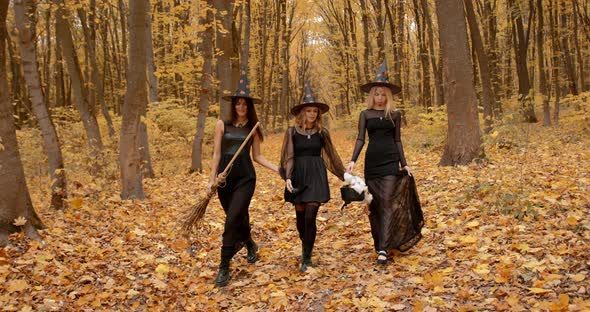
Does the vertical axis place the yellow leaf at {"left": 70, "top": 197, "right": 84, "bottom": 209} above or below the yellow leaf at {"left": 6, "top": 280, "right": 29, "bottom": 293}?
above

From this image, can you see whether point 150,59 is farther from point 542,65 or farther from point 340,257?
point 542,65

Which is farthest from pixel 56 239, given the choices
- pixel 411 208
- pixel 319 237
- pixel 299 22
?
pixel 299 22

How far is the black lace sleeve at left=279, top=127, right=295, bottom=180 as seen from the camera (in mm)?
5555

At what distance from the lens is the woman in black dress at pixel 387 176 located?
560 cm

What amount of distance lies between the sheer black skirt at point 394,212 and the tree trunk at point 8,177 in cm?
474

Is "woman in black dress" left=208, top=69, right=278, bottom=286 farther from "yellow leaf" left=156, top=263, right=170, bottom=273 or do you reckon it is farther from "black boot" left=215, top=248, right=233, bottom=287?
"yellow leaf" left=156, top=263, right=170, bottom=273

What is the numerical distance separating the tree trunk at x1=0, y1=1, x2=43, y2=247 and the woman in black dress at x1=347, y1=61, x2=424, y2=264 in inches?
182

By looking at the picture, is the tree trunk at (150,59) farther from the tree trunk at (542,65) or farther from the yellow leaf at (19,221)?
the tree trunk at (542,65)

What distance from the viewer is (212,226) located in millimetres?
7844

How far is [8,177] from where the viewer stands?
19.7 feet

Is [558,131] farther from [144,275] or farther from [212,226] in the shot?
[144,275]

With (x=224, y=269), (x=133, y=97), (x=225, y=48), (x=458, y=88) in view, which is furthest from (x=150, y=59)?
(x=224, y=269)

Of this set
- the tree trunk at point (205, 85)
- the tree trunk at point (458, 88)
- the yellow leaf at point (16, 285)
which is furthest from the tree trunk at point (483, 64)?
the yellow leaf at point (16, 285)

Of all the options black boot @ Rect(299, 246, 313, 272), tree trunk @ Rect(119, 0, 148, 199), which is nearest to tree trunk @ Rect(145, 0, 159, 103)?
tree trunk @ Rect(119, 0, 148, 199)
